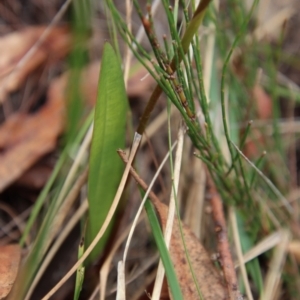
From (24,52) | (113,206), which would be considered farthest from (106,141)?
(24,52)

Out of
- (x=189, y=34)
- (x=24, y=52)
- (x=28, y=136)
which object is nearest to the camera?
(x=189, y=34)

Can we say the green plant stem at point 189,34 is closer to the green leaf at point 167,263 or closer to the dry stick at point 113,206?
the dry stick at point 113,206

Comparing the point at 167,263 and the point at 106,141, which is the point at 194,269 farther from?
the point at 106,141

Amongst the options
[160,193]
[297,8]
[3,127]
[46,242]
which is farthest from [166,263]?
[297,8]

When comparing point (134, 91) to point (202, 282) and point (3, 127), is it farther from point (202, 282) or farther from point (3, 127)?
point (202, 282)

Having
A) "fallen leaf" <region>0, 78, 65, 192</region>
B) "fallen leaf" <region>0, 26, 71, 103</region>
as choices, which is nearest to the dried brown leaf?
"fallen leaf" <region>0, 78, 65, 192</region>

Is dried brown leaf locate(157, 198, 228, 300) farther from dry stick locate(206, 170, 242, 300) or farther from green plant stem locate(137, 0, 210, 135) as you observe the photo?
green plant stem locate(137, 0, 210, 135)
